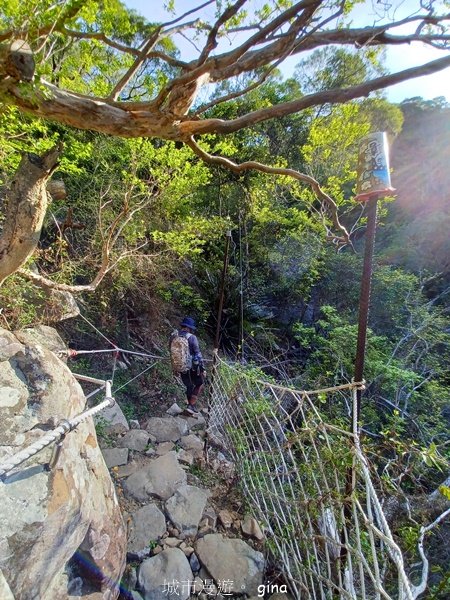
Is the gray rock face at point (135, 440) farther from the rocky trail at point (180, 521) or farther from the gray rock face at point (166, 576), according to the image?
the gray rock face at point (166, 576)

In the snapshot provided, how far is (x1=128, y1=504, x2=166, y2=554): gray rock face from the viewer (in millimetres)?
1858

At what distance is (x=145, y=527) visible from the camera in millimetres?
1964

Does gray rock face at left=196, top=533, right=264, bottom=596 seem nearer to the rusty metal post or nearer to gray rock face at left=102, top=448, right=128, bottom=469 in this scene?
gray rock face at left=102, top=448, right=128, bottom=469

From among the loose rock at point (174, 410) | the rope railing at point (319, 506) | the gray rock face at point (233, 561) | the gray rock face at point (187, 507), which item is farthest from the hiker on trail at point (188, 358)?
the gray rock face at point (233, 561)

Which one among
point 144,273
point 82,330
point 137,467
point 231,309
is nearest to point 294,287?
point 231,309

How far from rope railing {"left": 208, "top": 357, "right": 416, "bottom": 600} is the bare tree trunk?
1.87 m

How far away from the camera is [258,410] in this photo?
205 cm

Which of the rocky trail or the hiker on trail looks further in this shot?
the hiker on trail

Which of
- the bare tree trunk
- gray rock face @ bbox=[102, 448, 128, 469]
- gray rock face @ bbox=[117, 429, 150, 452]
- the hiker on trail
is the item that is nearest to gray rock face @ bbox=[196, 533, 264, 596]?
gray rock face @ bbox=[102, 448, 128, 469]

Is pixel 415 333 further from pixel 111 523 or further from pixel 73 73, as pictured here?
pixel 73 73

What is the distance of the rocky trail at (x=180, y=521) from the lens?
1.68 metres

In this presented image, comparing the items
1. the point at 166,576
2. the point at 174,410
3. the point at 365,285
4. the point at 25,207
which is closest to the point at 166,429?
the point at 174,410

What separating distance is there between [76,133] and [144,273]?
2.53 metres

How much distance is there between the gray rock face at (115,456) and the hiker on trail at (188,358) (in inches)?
40.3
